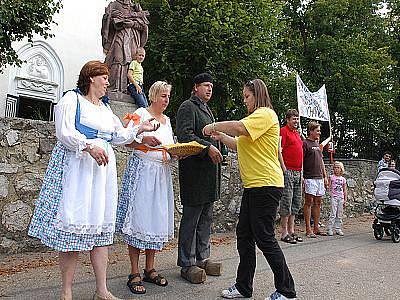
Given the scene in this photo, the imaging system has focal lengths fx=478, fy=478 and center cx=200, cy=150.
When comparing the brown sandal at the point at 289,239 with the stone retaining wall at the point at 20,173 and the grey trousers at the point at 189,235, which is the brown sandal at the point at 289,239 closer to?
the grey trousers at the point at 189,235

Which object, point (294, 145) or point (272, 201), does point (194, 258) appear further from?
point (294, 145)

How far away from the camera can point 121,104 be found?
272 inches

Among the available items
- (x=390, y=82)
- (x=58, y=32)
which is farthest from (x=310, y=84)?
(x=58, y=32)

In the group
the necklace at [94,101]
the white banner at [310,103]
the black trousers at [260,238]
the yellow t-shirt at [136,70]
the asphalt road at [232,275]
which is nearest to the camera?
the necklace at [94,101]

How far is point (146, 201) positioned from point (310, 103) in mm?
6391

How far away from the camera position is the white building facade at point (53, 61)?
17688 mm

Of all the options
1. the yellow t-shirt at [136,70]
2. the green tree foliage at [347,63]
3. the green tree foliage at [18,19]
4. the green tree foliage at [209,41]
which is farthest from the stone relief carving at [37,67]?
the yellow t-shirt at [136,70]

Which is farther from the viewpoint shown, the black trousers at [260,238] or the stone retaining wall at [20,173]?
the stone retaining wall at [20,173]

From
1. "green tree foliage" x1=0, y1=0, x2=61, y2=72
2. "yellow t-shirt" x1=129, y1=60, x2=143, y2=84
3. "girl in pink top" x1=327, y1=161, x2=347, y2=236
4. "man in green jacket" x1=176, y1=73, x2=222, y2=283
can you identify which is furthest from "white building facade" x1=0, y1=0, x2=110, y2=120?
"man in green jacket" x1=176, y1=73, x2=222, y2=283

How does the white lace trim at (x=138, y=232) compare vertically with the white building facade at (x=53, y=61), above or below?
below

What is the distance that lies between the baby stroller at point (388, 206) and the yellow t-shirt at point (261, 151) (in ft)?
15.6

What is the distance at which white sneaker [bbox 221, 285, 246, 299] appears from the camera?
4129mm

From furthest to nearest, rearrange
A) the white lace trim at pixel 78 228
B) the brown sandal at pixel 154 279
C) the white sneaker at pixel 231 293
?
the brown sandal at pixel 154 279 → the white sneaker at pixel 231 293 → the white lace trim at pixel 78 228

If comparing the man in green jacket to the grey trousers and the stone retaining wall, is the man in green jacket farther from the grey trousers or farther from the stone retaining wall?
the stone retaining wall
